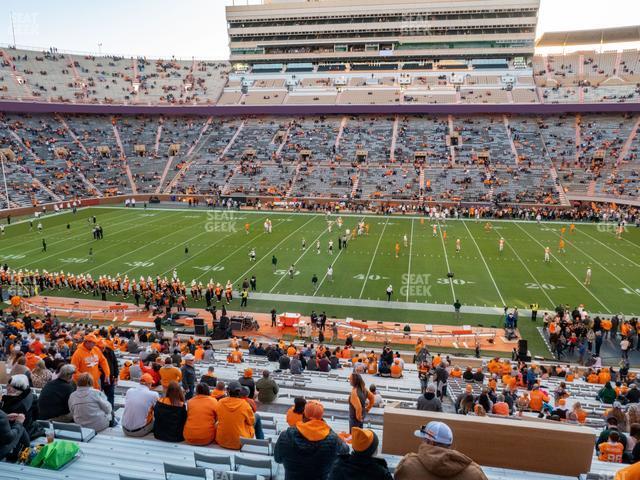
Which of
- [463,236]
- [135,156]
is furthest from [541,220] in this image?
[135,156]

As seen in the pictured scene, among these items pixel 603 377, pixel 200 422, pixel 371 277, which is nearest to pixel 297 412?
pixel 200 422

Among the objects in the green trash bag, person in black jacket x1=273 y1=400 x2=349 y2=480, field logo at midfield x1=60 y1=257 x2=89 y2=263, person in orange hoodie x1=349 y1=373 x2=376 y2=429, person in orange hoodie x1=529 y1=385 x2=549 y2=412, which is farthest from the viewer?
field logo at midfield x1=60 y1=257 x2=89 y2=263

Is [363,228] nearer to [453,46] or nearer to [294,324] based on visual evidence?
[294,324]

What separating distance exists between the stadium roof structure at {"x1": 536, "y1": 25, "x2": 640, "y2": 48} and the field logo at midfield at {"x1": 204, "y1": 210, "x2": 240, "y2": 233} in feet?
197

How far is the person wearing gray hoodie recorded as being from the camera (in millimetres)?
5906

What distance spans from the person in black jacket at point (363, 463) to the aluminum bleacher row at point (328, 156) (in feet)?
151

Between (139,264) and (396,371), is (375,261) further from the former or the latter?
(396,371)

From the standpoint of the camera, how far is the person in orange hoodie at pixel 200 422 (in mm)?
5680

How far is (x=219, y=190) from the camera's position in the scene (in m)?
53.4

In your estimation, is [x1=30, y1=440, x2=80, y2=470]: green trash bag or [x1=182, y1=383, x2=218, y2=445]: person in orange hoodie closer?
[x1=30, y1=440, x2=80, y2=470]: green trash bag

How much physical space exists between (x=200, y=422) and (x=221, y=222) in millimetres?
36410

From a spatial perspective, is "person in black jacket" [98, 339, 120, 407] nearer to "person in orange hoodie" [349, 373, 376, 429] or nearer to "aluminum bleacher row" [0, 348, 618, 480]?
"aluminum bleacher row" [0, 348, 618, 480]

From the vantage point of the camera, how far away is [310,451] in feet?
14.9

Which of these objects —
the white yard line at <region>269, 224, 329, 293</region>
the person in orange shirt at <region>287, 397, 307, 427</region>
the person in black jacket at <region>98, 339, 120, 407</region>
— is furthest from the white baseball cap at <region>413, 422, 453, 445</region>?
the white yard line at <region>269, 224, 329, 293</region>
